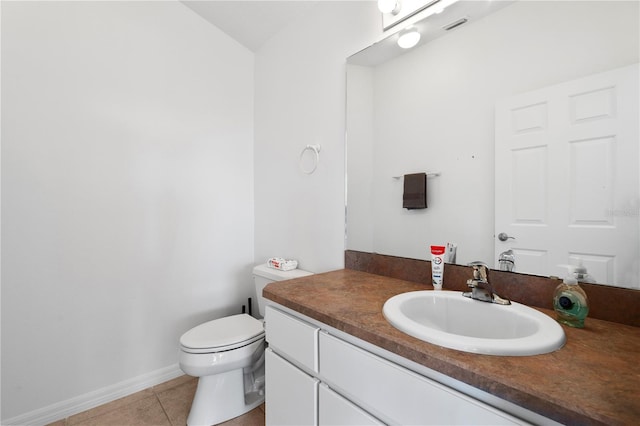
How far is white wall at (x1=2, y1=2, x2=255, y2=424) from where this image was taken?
1432 millimetres

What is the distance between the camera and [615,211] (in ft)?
2.62

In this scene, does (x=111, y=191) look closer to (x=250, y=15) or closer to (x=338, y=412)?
(x=250, y=15)

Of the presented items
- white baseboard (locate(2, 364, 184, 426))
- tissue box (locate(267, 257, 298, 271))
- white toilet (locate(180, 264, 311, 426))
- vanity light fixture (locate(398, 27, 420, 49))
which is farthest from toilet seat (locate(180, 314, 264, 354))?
vanity light fixture (locate(398, 27, 420, 49))

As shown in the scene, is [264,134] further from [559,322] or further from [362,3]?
[559,322]

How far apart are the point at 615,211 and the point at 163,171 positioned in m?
2.14

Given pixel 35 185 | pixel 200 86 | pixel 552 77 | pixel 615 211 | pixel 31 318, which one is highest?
pixel 200 86

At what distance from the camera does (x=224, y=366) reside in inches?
55.6

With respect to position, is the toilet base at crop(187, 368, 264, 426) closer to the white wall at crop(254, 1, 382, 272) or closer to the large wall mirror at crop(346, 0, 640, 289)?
the white wall at crop(254, 1, 382, 272)

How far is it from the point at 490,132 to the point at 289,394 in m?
1.20

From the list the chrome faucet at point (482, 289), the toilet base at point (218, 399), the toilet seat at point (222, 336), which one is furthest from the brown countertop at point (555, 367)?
the toilet base at point (218, 399)

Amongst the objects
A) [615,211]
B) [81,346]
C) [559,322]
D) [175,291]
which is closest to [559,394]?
[559,322]

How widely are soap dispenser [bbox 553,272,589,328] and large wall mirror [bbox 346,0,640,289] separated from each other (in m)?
0.13

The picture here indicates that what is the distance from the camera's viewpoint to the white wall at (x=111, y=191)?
1432 mm

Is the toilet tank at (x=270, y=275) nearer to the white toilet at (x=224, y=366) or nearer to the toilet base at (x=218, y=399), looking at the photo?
the white toilet at (x=224, y=366)
